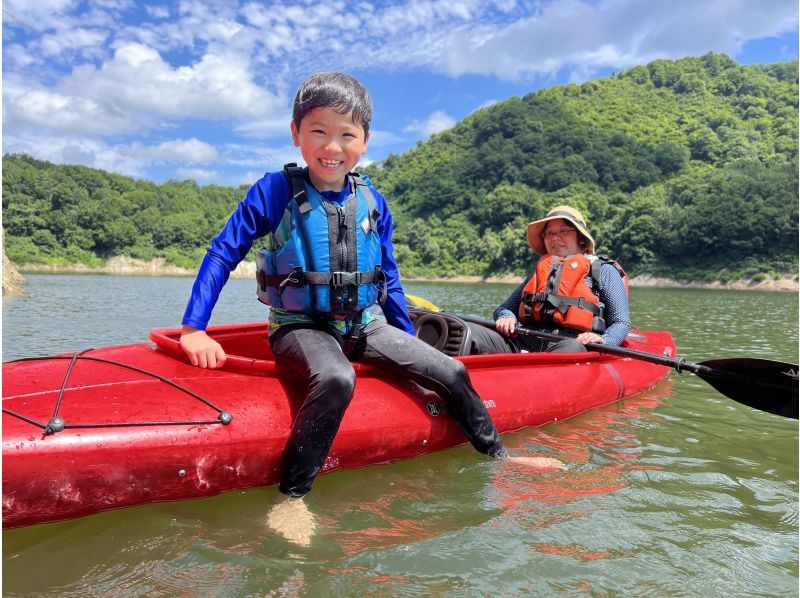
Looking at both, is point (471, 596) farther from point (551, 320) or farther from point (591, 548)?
point (551, 320)

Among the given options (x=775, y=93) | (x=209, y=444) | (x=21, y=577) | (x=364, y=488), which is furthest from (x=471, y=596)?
(x=775, y=93)

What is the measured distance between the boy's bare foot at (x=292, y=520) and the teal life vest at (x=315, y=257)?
87cm

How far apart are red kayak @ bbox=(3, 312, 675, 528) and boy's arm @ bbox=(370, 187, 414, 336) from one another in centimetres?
33

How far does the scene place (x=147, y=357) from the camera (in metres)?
3.06

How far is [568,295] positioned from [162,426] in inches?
132

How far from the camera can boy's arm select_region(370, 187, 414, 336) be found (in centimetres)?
312

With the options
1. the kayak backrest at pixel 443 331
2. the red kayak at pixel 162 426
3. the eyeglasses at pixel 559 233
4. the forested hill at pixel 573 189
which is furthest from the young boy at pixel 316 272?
the forested hill at pixel 573 189

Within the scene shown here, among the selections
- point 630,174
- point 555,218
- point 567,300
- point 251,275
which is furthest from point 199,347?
point 630,174

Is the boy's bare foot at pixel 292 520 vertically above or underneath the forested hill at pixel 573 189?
underneath

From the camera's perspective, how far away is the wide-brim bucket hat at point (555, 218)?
4829 mm

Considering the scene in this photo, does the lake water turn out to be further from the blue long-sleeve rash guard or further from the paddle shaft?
the blue long-sleeve rash guard

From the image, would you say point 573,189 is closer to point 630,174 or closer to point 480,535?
point 630,174

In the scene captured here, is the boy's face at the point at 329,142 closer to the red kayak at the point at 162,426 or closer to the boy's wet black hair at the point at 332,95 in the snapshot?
the boy's wet black hair at the point at 332,95

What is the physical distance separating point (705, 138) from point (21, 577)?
8976 centimetres
